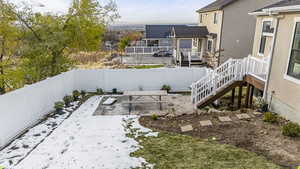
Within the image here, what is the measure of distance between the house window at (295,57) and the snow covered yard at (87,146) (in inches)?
172

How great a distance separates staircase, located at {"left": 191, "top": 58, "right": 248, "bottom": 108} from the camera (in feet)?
23.1

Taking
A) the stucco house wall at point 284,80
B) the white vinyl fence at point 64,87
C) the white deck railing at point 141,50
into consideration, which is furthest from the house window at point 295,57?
the white deck railing at point 141,50

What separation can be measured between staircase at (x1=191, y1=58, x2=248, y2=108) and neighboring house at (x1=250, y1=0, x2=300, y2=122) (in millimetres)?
1301

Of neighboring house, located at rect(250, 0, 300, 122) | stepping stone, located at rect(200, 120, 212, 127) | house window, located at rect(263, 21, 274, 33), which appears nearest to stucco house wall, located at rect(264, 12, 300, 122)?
neighboring house, located at rect(250, 0, 300, 122)

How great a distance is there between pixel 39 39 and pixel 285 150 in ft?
30.7

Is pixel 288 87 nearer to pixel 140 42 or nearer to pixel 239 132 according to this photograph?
pixel 239 132

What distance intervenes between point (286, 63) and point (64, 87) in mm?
8462

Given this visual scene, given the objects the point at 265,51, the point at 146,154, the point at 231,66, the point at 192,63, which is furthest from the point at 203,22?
the point at 146,154

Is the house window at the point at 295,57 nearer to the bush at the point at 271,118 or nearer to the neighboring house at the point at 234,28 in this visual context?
the bush at the point at 271,118

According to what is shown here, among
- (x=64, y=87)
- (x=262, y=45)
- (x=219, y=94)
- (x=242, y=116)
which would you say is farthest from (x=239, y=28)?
(x=64, y=87)

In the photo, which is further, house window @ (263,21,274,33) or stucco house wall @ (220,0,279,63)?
stucco house wall @ (220,0,279,63)

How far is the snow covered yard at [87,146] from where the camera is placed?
381cm

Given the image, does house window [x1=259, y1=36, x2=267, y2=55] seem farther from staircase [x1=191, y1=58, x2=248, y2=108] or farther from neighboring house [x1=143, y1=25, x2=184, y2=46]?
neighboring house [x1=143, y1=25, x2=184, y2=46]

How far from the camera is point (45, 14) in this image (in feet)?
26.4
